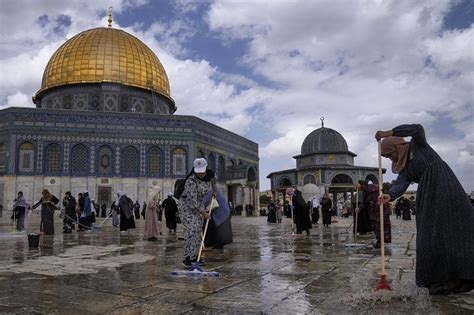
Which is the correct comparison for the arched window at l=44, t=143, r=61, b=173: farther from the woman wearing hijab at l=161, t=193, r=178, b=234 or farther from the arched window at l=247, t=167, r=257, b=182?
the woman wearing hijab at l=161, t=193, r=178, b=234

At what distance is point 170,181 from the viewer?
1078 inches

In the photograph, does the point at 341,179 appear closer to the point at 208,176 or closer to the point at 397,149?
the point at 208,176

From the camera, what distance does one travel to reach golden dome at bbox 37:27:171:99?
28922mm

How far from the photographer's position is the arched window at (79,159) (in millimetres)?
26297

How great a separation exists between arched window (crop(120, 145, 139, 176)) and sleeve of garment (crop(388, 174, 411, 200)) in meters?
24.6

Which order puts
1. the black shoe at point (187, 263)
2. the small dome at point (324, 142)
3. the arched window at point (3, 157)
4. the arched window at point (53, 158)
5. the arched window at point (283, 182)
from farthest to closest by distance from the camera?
1. the arched window at point (283, 182)
2. the small dome at point (324, 142)
3. the arched window at point (53, 158)
4. the arched window at point (3, 157)
5. the black shoe at point (187, 263)

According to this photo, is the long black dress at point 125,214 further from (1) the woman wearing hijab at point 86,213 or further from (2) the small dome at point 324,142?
(2) the small dome at point 324,142

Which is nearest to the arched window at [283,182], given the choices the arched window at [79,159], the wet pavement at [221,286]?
the arched window at [79,159]

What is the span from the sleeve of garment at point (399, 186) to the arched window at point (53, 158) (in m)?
25.3

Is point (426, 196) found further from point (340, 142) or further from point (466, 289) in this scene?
point (340, 142)

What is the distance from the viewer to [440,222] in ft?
10.7

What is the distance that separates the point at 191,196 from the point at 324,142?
1526 inches

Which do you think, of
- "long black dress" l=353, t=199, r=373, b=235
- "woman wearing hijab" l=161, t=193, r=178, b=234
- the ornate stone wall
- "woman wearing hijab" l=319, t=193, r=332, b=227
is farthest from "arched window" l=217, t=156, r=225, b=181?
"long black dress" l=353, t=199, r=373, b=235

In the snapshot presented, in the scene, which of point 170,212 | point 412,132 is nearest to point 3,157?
point 170,212
